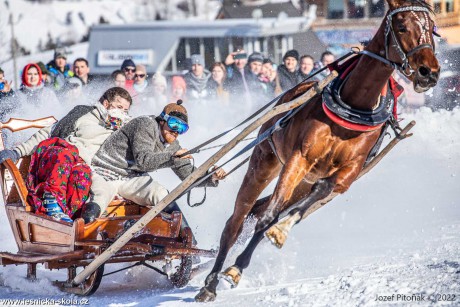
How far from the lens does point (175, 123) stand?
6789 millimetres

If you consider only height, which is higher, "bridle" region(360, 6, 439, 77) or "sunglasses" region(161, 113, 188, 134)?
"bridle" region(360, 6, 439, 77)

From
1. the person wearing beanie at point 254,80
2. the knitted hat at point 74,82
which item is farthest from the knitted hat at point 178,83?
the knitted hat at point 74,82

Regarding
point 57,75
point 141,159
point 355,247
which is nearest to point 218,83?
point 57,75

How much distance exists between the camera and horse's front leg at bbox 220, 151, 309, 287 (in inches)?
226

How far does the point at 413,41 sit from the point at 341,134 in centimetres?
83

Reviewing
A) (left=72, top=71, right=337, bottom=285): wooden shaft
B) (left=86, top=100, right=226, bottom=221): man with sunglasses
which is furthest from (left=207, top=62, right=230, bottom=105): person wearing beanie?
(left=72, top=71, right=337, bottom=285): wooden shaft

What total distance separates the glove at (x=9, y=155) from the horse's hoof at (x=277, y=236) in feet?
8.56

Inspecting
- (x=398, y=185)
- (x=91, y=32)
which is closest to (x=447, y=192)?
(x=398, y=185)

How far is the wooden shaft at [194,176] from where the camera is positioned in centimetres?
588

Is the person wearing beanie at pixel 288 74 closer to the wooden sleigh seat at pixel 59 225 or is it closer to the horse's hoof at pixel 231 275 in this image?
the wooden sleigh seat at pixel 59 225

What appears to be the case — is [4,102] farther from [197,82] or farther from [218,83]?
[218,83]

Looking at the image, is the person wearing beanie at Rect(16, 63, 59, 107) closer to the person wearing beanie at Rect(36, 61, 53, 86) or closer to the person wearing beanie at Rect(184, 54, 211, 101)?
the person wearing beanie at Rect(36, 61, 53, 86)

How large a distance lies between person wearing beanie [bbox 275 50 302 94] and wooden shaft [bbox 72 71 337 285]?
5.81 m

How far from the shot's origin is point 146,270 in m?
7.55
